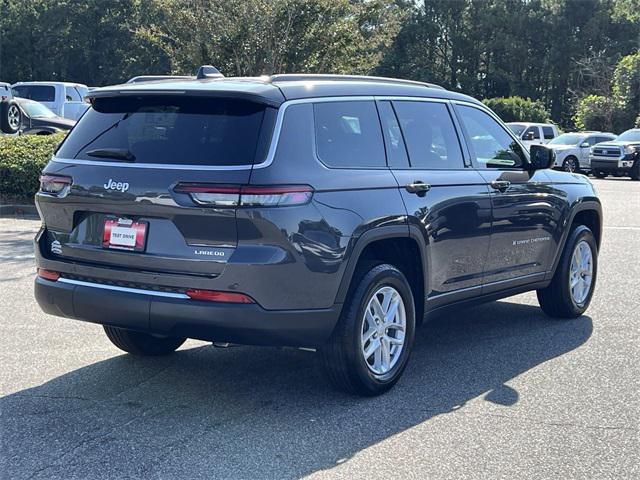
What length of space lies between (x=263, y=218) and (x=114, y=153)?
1049mm

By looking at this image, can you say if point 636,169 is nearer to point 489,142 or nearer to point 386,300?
point 489,142

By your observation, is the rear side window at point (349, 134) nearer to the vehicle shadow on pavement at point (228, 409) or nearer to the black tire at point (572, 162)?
the vehicle shadow on pavement at point (228, 409)

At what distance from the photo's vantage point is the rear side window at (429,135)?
589 cm

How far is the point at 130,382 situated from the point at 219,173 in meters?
1.68

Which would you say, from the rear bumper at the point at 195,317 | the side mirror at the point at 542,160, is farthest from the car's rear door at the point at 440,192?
the rear bumper at the point at 195,317

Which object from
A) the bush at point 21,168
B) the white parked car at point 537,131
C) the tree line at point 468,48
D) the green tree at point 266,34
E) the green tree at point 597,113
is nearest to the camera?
the bush at point 21,168

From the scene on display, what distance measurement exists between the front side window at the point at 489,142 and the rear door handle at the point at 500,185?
0.14 meters

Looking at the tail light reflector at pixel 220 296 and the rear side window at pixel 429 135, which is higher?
the rear side window at pixel 429 135

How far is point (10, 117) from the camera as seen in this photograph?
1942 centimetres

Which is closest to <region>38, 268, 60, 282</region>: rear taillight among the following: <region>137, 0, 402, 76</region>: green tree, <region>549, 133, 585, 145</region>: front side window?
<region>137, 0, 402, 76</region>: green tree

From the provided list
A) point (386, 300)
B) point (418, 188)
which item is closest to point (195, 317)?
point (386, 300)

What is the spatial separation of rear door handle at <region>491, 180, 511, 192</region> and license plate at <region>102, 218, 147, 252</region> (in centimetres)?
278

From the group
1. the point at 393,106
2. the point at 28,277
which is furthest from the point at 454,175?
the point at 28,277

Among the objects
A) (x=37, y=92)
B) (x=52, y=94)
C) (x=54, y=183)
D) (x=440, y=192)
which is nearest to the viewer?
(x=54, y=183)
